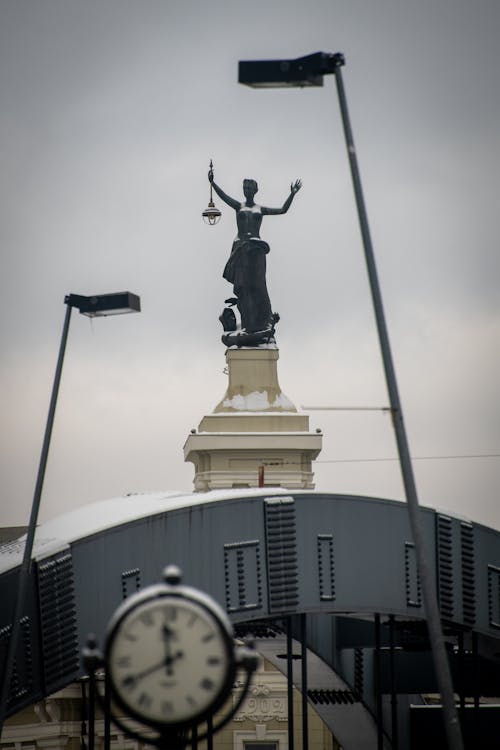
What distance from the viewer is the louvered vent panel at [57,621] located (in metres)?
17.8

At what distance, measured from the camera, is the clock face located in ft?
30.8

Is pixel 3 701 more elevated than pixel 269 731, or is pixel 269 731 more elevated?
pixel 269 731

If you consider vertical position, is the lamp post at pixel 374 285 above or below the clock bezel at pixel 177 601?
above

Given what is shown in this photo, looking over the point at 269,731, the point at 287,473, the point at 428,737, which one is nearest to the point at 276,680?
the point at 269,731

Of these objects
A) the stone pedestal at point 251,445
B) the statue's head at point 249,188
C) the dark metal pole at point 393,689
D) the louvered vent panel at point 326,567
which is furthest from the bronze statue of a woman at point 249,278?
the louvered vent panel at point 326,567

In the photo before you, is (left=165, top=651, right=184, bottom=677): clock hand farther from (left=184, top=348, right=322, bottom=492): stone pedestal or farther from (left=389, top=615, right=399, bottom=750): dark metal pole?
(left=184, top=348, right=322, bottom=492): stone pedestal

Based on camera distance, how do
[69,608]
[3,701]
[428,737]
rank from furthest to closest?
[428,737], [69,608], [3,701]

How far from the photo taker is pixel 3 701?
16.7 metres

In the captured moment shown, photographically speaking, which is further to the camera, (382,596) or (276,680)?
(276,680)

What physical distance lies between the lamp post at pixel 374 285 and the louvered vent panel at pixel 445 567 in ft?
22.9

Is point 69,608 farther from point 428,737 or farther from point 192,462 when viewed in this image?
point 192,462

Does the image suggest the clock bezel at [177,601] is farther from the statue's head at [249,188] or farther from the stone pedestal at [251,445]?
the statue's head at [249,188]

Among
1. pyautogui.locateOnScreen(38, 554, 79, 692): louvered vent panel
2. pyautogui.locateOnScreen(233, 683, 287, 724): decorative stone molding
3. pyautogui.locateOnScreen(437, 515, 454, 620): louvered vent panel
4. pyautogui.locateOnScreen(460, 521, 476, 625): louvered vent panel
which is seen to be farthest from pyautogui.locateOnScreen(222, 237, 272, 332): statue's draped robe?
pyautogui.locateOnScreen(38, 554, 79, 692): louvered vent panel

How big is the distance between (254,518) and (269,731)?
77.8ft
